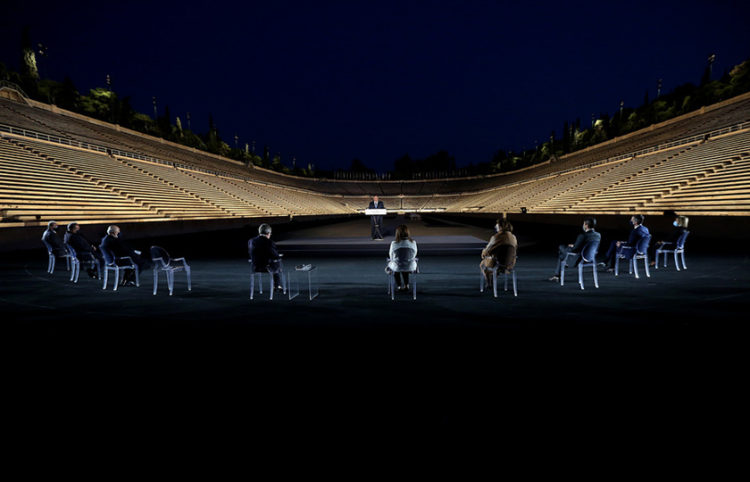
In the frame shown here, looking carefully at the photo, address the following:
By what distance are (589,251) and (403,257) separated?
3101mm

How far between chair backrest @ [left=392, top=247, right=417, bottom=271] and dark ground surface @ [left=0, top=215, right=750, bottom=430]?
626 millimetres

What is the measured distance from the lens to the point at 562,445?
2.35 m

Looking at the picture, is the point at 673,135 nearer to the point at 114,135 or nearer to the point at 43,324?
the point at 43,324

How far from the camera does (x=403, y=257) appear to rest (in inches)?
254

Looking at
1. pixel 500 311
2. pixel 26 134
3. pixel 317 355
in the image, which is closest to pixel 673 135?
pixel 500 311

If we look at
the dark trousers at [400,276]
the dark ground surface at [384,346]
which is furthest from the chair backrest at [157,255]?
the dark trousers at [400,276]

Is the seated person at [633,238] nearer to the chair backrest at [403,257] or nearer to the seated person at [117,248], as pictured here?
the chair backrest at [403,257]

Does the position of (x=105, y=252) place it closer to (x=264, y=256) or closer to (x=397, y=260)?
(x=264, y=256)

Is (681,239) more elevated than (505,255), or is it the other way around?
(681,239)

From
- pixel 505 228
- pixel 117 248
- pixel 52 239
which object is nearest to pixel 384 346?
pixel 505 228

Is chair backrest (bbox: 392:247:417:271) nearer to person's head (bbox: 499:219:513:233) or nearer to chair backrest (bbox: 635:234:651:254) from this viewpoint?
person's head (bbox: 499:219:513:233)

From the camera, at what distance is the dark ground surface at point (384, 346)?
2932 mm

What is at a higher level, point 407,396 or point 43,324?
point 43,324

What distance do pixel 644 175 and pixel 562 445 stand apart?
2978 centimetres
